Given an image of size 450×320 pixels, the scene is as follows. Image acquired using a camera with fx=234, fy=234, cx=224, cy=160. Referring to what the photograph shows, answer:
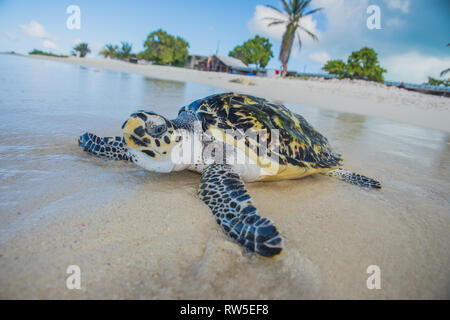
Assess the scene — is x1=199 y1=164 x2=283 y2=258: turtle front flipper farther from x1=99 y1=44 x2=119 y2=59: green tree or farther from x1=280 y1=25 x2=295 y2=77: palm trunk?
x1=99 y1=44 x2=119 y2=59: green tree

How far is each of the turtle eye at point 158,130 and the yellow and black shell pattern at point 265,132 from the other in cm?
41

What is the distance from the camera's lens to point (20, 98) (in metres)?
4.73

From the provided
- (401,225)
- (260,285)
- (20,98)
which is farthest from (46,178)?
(20,98)

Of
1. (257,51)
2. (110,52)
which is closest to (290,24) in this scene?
(257,51)

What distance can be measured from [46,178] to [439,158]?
17.0 ft

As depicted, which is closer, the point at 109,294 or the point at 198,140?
the point at 109,294

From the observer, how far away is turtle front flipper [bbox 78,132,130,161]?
2.59 meters

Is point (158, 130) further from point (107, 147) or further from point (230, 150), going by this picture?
point (107, 147)

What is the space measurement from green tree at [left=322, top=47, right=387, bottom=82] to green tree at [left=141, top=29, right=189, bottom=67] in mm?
28521

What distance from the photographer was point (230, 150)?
2.14 metres

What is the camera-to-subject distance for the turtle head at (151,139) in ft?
5.97

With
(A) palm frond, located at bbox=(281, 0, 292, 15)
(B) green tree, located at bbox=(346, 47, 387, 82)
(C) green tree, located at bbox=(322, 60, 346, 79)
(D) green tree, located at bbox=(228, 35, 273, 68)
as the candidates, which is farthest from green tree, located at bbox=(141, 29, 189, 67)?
(B) green tree, located at bbox=(346, 47, 387, 82)

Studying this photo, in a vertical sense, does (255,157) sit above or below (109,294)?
above
